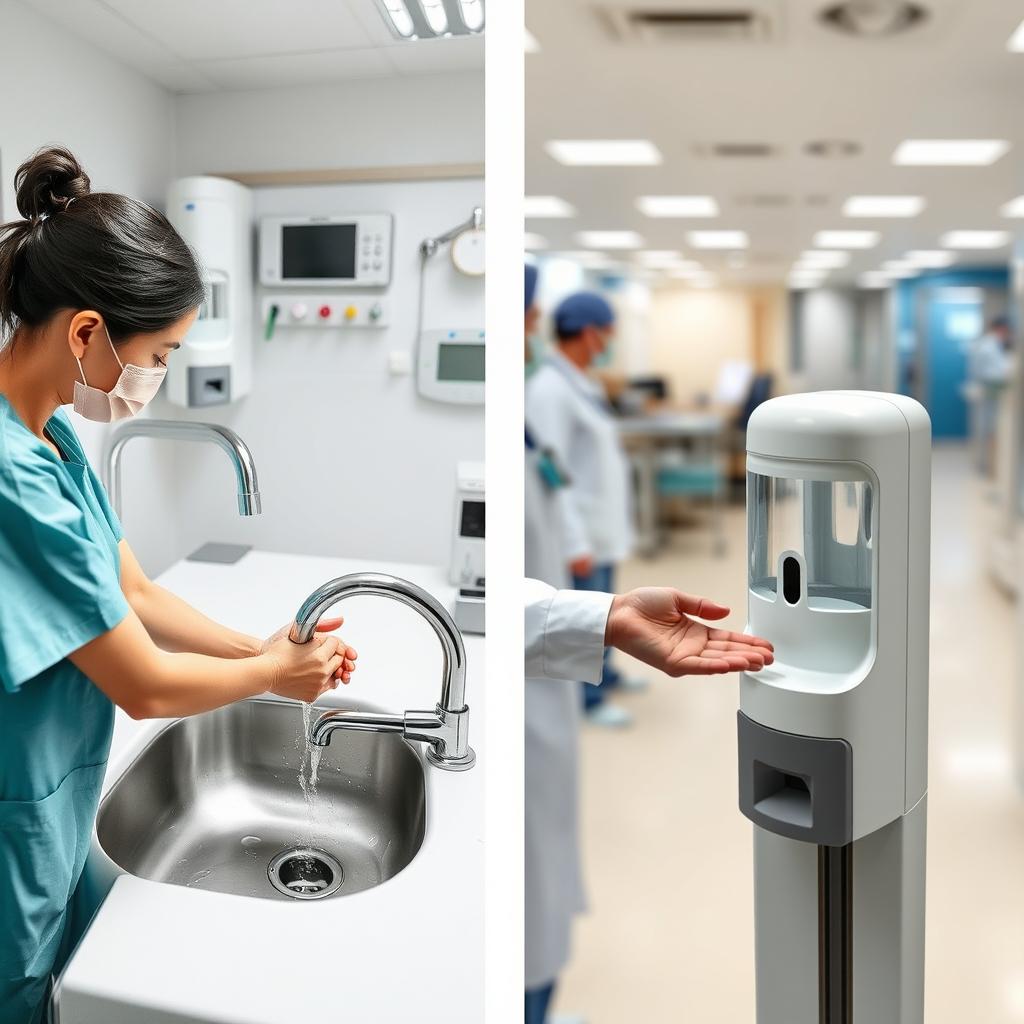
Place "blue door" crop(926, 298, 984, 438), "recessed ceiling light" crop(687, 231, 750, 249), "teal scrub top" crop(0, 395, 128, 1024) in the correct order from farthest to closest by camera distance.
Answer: "blue door" crop(926, 298, 984, 438) < "recessed ceiling light" crop(687, 231, 750, 249) < "teal scrub top" crop(0, 395, 128, 1024)

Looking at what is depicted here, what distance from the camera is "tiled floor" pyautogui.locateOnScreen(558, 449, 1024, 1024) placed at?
3.03ft

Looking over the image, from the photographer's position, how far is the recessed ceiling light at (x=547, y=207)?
528 centimetres

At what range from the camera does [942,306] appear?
8.80m

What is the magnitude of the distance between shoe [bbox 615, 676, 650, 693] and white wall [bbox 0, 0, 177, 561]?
9.08 feet

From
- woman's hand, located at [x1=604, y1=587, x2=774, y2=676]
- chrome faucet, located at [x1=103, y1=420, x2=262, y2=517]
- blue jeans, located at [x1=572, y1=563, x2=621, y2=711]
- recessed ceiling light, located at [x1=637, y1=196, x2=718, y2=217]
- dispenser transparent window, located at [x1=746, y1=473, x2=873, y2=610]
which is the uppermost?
recessed ceiling light, located at [x1=637, y1=196, x2=718, y2=217]

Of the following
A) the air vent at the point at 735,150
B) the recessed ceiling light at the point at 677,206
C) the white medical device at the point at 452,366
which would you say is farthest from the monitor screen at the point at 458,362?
the recessed ceiling light at the point at 677,206

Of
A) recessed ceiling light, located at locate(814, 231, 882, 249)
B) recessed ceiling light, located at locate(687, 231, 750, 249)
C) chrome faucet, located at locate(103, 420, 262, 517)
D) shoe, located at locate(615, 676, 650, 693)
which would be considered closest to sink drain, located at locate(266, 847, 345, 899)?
chrome faucet, located at locate(103, 420, 262, 517)

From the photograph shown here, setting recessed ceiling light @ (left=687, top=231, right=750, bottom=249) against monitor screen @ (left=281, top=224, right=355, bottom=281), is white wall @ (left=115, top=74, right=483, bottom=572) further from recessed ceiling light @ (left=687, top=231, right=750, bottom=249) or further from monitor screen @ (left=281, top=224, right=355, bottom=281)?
recessed ceiling light @ (left=687, top=231, right=750, bottom=249)

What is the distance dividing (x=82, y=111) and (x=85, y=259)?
123 millimetres

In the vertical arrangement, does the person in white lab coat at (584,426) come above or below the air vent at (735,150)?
below

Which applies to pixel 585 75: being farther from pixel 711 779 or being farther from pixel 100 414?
pixel 100 414

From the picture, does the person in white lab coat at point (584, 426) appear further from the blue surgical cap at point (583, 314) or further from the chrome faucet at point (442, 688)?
the chrome faucet at point (442, 688)

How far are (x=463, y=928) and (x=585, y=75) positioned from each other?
2.69 metres

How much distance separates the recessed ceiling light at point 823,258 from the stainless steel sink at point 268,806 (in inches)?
204
